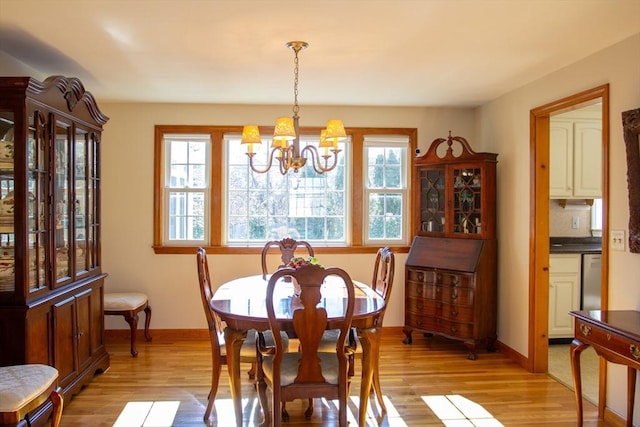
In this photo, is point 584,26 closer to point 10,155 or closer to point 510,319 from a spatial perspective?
point 510,319

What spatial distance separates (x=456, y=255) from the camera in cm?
442

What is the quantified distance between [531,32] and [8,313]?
3474mm

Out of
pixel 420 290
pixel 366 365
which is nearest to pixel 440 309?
pixel 420 290

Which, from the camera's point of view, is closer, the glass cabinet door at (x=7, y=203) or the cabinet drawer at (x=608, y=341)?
the cabinet drawer at (x=608, y=341)

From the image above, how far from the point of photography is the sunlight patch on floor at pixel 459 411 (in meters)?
3.00

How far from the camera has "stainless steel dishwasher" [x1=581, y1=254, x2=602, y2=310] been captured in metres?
4.59

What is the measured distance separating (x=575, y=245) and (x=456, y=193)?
149 cm

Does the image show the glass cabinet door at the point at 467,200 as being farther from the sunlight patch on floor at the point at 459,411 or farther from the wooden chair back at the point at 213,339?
the wooden chair back at the point at 213,339

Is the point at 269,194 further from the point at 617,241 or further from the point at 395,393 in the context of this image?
the point at 617,241

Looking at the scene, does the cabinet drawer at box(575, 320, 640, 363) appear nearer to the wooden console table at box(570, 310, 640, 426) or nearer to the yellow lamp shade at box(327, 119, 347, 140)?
the wooden console table at box(570, 310, 640, 426)

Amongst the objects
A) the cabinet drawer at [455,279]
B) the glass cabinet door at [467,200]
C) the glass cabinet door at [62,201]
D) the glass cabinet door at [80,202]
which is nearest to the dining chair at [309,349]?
the glass cabinet door at [62,201]

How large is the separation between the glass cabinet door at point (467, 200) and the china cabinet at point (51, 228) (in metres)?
3.22

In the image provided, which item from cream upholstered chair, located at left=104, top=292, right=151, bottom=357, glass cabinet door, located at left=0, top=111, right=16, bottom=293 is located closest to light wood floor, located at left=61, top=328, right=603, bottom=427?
cream upholstered chair, located at left=104, top=292, right=151, bottom=357

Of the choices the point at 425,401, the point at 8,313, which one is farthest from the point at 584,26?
the point at 8,313
